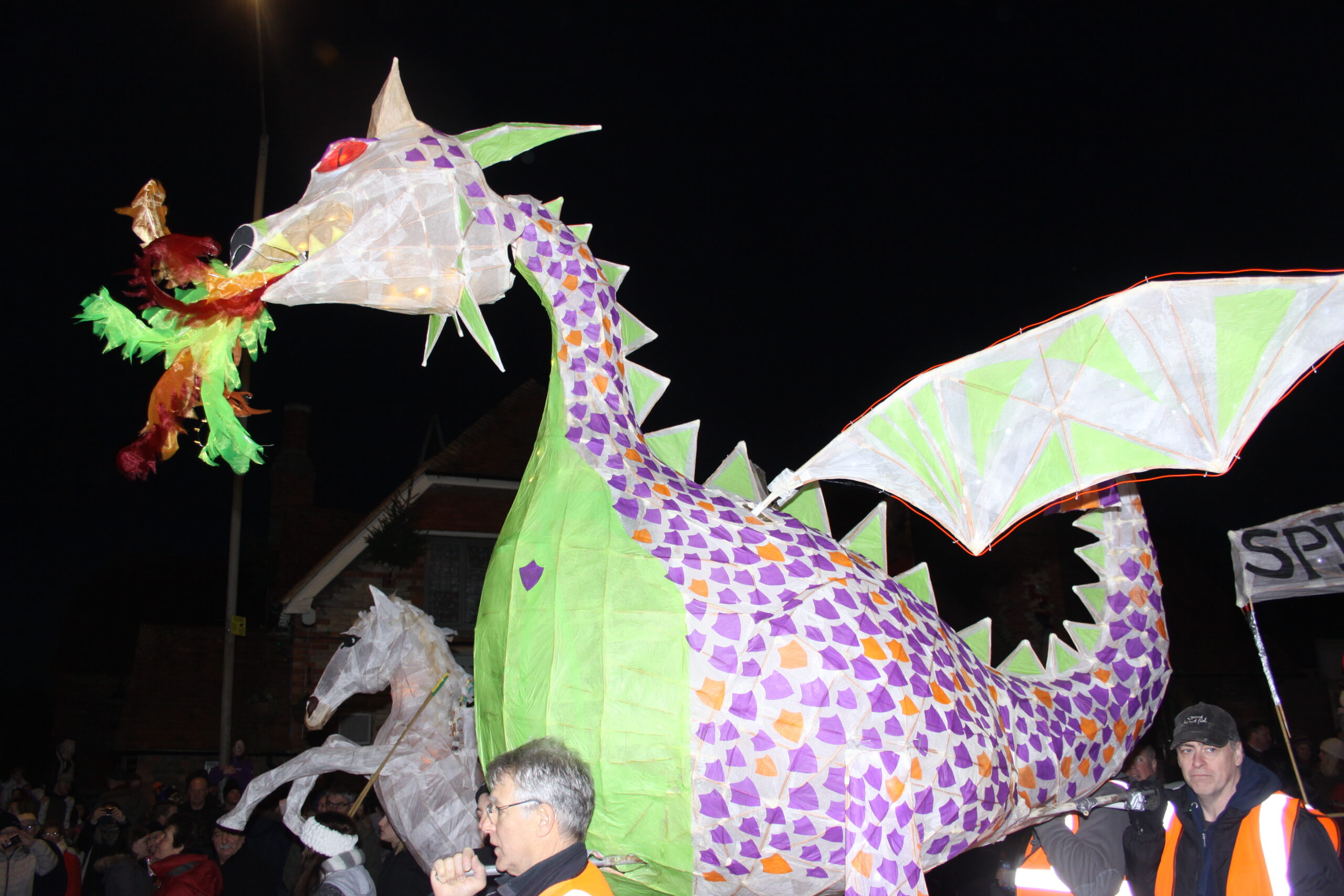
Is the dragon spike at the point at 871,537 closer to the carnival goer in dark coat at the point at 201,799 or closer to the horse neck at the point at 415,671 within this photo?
the horse neck at the point at 415,671

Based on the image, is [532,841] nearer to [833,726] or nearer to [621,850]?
[621,850]

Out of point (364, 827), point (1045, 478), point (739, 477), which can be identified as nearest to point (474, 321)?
point (739, 477)

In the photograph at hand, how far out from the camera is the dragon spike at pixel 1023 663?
389 centimetres

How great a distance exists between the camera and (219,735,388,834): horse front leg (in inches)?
194

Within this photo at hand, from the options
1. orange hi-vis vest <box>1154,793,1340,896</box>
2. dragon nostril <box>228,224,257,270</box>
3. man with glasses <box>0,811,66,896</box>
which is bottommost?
man with glasses <box>0,811,66,896</box>

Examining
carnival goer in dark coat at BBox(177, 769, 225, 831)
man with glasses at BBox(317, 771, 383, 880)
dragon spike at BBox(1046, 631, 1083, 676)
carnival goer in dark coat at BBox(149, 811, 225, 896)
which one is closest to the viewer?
dragon spike at BBox(1046, 631, 1083, 676)

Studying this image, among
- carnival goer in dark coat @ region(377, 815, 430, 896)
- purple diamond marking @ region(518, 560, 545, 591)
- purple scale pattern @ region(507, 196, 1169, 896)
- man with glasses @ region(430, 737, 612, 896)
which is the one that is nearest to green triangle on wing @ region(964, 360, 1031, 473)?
purple scale pattern @ region(507, 196, 1169, 896)

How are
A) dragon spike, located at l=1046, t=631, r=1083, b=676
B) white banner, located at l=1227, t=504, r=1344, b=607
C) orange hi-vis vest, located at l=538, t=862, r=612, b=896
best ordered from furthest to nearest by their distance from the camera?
1. white banner, located at l=1227, t=504, r=1344, b=607
2. dragon spike, located at l=1046, t=631, r=1083, b=676
3. orange hi-vis vest, located at l=538, t=862, r=612, b=896

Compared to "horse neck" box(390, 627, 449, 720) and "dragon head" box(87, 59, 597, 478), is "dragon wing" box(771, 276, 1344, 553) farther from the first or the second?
"horse neck" box(390, 627, 449, 720)

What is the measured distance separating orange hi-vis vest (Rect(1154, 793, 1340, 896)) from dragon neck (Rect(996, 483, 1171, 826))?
0.79 m

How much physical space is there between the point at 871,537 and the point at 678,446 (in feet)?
2.80

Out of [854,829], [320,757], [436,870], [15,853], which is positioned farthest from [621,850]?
[15,853]

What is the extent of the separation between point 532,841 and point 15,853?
511cm

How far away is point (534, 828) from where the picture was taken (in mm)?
1856
